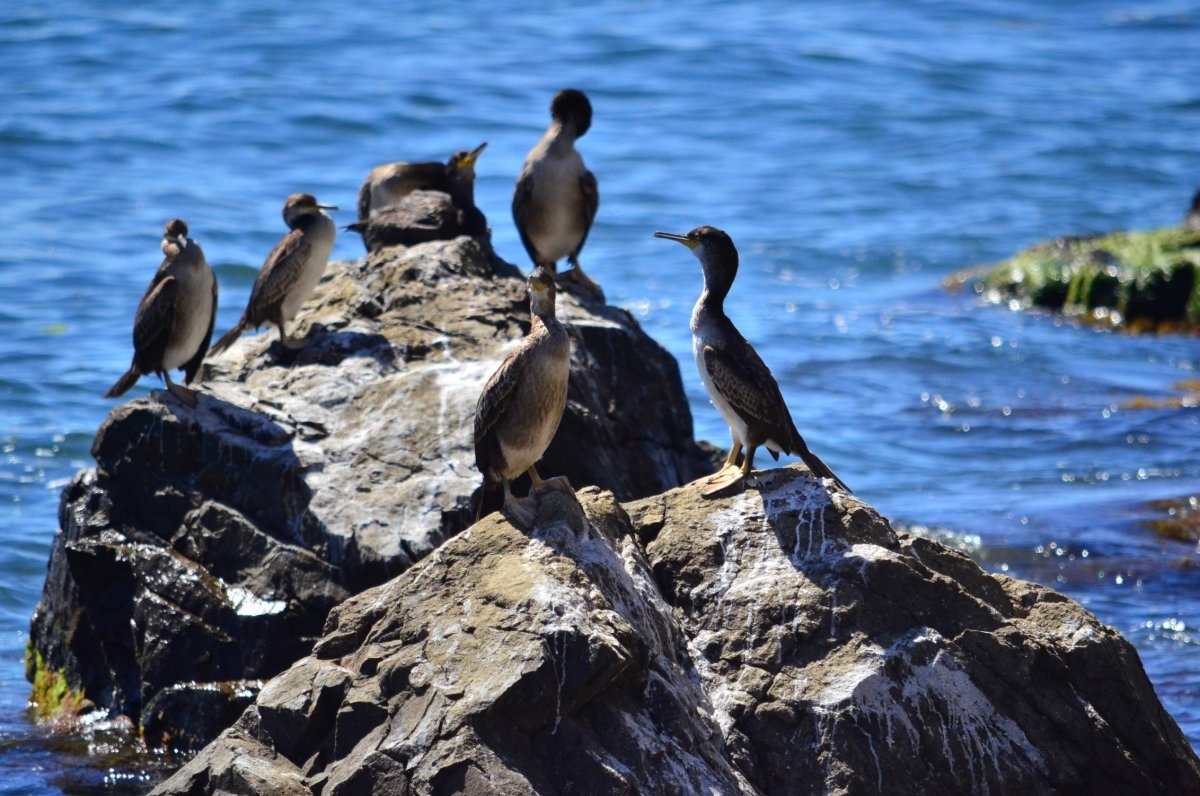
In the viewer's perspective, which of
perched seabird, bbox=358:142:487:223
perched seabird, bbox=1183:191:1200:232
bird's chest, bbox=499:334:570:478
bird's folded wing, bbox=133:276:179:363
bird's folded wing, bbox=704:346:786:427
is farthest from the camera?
perched seabird, bbox=1183:191:1200:232

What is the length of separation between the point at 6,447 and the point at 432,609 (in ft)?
28.8

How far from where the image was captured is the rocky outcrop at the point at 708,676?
5.28 metres

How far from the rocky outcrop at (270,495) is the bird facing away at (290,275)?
0.33 metres

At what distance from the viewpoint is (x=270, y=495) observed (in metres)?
7.92

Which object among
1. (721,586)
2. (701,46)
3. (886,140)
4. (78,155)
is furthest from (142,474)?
(701,46)

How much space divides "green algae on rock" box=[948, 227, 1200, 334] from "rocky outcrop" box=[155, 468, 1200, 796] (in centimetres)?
1289

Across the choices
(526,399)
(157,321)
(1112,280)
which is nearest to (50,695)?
(157,321)

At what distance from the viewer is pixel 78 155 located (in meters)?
22.8

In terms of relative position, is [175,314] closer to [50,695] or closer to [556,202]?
[50,695]

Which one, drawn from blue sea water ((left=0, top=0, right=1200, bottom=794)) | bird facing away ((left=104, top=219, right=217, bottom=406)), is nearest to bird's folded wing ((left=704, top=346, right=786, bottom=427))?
blue sea water ((left=0, top=0, right=1200, bottom=794))

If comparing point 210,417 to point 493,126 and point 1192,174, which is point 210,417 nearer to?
point 493,126

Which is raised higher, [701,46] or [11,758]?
[701,46]

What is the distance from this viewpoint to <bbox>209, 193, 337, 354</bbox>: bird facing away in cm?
955

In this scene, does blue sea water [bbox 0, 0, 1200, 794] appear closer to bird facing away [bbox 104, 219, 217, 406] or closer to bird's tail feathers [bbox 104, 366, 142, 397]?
bird's tail feathers [bbox 104, 366, 142, 397]
